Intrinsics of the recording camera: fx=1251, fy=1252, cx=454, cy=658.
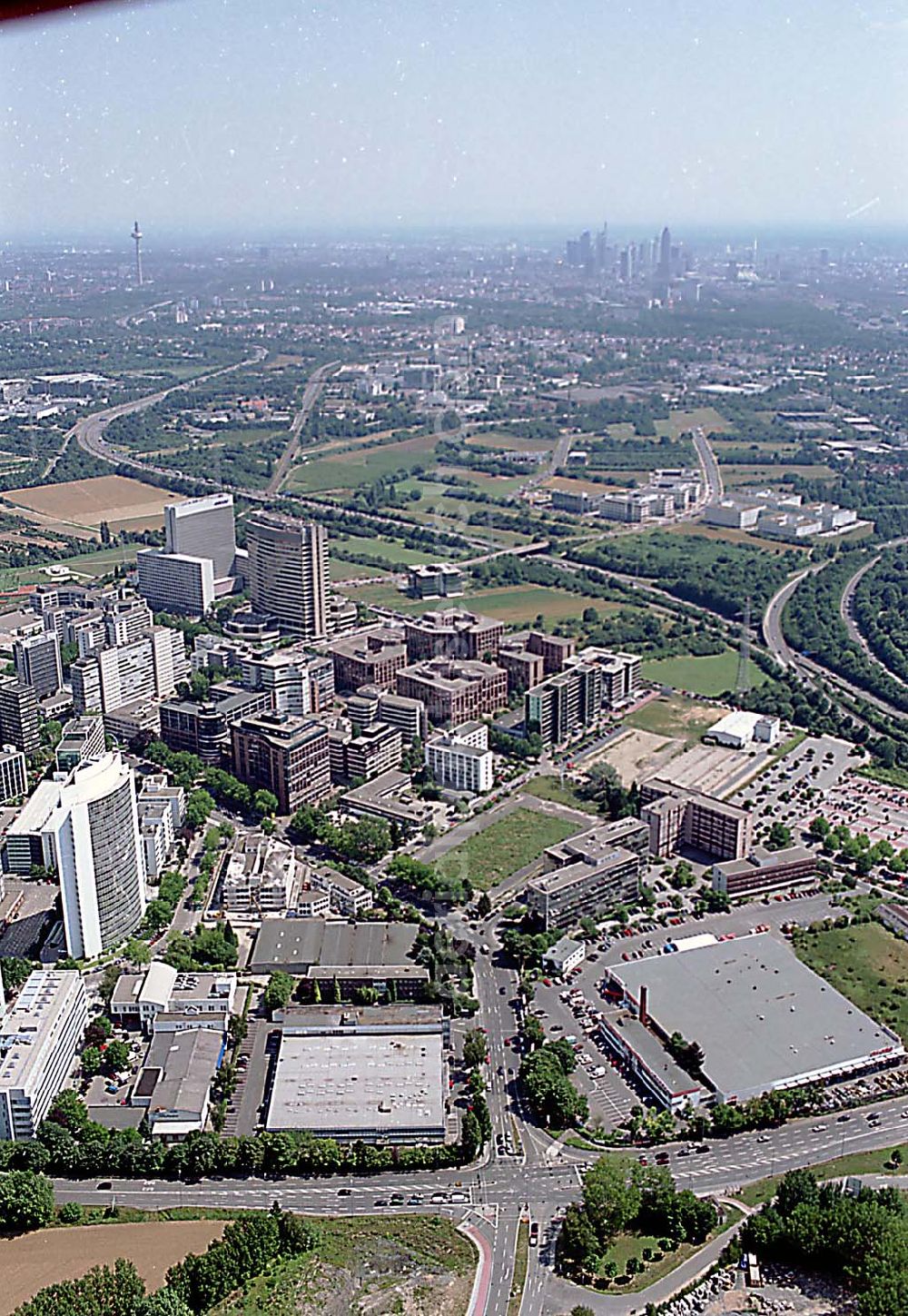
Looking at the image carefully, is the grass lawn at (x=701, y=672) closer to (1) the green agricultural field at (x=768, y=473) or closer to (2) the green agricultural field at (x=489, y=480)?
(2) the green agricultural field at (x=489, y=480)

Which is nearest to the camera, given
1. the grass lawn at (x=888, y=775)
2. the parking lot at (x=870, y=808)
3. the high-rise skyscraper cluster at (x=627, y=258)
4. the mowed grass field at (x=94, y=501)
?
the parking lot at (x=870, y=808)

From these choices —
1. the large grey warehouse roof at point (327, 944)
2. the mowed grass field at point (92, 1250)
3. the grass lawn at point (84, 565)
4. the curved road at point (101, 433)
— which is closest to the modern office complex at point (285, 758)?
the large grey warehouse roof at point (327, 944)

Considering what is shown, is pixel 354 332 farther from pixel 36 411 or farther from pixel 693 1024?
pixel 693 1024

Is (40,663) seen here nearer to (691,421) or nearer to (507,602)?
(507,602)

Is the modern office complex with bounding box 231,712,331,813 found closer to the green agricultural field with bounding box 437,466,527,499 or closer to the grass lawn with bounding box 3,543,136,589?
the grass lawn with bounding box 3,543,136,589

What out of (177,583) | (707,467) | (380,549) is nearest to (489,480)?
(380,549)

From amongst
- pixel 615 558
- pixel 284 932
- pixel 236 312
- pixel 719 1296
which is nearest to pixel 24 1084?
pixel 284 932
